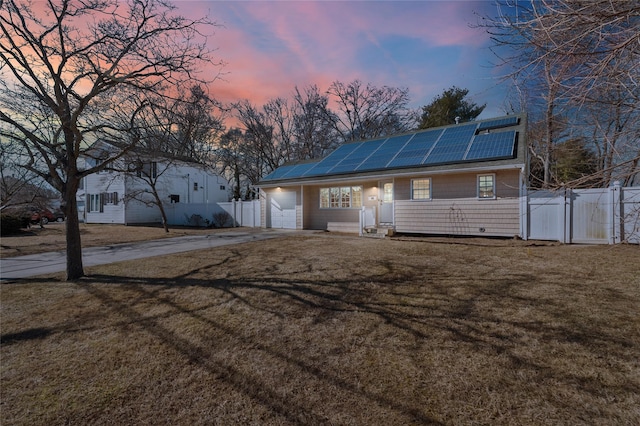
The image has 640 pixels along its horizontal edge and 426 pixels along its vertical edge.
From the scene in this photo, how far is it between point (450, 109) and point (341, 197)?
54.2 feet

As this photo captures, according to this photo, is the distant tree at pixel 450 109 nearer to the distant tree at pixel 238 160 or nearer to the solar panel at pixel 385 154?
the solar panel at pixel 385 154

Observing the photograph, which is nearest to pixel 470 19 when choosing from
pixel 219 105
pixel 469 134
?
pixel 219 105

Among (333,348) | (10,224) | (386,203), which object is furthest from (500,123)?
(10,224)

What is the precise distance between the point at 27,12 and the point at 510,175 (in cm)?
1412

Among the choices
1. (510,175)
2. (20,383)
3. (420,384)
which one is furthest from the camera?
(510,175)

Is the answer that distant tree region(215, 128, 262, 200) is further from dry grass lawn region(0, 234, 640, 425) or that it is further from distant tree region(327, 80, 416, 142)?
dry grass lawn region(0, 234, 640, 425)

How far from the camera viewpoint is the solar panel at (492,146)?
1033 centimetres

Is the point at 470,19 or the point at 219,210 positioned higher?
the point at 470,19

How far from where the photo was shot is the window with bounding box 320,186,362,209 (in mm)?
14226

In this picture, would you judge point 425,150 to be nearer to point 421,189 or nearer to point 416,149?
point 416,149

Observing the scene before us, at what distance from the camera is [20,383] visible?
117 inches

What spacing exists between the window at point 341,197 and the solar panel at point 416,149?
2.40 m

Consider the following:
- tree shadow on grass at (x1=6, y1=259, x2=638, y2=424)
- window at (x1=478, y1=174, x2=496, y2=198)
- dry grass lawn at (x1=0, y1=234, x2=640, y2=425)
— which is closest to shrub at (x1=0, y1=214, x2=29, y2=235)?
dry grass lawn at (x1=0, y1=234, x2=640, y2=425)

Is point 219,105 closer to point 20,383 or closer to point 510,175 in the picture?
point 20,383
